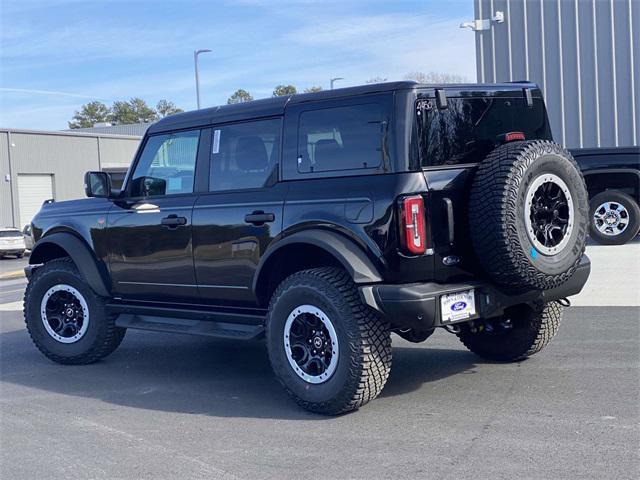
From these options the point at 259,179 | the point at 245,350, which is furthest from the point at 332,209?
the point at 245,350

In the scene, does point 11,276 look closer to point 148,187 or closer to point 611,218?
point 611,218

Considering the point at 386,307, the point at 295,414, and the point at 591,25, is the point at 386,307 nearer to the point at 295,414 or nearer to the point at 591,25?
the point at 295,414

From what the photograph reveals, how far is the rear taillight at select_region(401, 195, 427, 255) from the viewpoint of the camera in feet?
17.0

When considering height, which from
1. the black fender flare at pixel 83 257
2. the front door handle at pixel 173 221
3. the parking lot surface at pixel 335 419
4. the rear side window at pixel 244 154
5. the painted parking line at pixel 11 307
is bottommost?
the parking lot surface at pixel 335 419

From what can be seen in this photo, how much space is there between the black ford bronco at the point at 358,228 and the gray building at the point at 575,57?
12.7 metres

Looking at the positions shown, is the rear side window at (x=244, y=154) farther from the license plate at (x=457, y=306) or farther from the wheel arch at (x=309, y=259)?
the license plate at (x=457, y=306)

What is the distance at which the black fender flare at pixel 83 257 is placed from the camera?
727 cm

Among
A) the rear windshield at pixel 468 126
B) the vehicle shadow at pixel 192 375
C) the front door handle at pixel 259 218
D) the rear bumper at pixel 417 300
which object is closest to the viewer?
the rear bumper at pixel 417 300

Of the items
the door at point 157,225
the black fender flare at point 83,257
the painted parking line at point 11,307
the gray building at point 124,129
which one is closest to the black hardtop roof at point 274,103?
the door at point 157,225

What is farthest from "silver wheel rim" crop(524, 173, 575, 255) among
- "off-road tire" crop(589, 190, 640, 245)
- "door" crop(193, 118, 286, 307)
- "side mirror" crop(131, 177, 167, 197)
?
"off-road tire" crop(589, 190, 640, 245)

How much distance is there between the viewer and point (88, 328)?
7434 mm

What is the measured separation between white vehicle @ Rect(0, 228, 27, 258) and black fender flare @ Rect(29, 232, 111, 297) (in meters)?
21.8

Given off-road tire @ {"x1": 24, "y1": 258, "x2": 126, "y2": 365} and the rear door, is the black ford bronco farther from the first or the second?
off-road tire @ {"x1": 24, "y1": 258, "x2": 126, "y2": 365}

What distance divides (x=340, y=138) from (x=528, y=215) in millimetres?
1353
